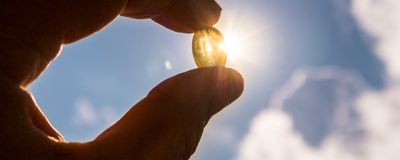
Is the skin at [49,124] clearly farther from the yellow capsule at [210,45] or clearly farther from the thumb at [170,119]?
the yellow capsule at [210,45]

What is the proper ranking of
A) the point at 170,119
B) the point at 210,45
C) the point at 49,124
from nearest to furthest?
the point at 170,119 < the point at 49,124 < the point at 210,45

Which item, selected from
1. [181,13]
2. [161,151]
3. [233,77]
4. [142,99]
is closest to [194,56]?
[181,13]

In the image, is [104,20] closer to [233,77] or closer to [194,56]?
[233,77]

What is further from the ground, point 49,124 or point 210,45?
point 210,45

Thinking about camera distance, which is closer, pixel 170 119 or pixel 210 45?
pixel 170 119

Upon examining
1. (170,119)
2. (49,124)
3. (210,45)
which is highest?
(210,45)

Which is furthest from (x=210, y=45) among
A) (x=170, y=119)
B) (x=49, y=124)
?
(x=49, y=124)

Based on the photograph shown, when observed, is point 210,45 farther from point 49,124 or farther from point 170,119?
point 49,124

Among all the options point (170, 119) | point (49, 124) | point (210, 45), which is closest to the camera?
point (170, 119)
